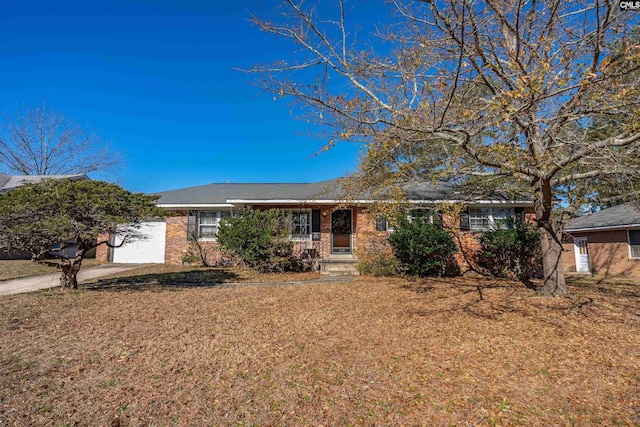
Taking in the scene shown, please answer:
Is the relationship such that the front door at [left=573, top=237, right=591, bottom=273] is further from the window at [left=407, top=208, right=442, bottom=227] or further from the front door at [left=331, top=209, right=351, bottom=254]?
the front door at [left=331, top=209, right=351, bottom=254]

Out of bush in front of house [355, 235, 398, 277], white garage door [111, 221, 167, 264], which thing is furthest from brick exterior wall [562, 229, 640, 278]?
white garage door [111, 221, 167, 264]

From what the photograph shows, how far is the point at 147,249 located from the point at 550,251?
15.8 meters

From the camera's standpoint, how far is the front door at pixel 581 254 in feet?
59.8

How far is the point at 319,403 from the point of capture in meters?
3.04

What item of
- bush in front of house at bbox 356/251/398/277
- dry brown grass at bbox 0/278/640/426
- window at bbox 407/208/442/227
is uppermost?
window at bbox 407/208/442/227

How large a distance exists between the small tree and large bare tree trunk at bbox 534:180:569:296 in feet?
29.7

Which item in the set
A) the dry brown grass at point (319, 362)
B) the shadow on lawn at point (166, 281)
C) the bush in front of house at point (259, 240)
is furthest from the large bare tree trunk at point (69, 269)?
the bush in front of house at point (259, 240)

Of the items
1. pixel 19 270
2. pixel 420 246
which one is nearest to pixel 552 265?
pixel 420 246

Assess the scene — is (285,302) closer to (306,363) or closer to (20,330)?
(306,363)

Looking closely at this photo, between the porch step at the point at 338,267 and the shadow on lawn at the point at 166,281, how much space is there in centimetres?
305

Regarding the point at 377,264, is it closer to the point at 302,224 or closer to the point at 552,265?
the point at 302,224

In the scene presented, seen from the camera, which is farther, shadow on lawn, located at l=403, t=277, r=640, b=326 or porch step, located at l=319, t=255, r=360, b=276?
porch step, located at l=319, t=255, r=360, b=276

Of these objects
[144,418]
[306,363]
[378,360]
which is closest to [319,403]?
[306,363]

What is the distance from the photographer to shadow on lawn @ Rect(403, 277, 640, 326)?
6227 mm
